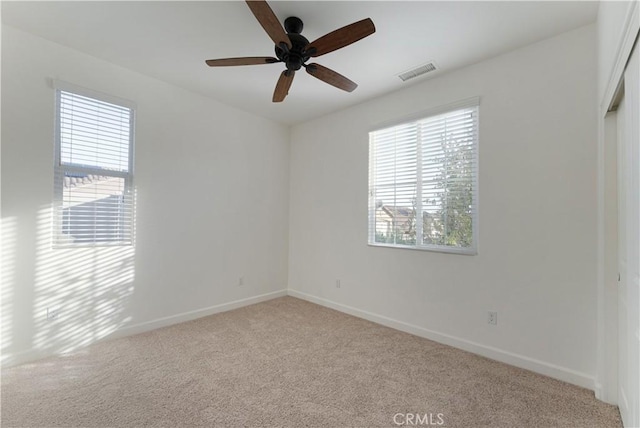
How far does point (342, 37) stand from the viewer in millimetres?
1797

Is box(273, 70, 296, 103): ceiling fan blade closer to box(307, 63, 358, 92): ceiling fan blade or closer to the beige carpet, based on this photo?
box(307, 63, 358, 92): ceiling fan blade

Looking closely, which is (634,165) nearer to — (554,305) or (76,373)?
(554,305)

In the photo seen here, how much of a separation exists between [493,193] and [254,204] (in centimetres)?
299

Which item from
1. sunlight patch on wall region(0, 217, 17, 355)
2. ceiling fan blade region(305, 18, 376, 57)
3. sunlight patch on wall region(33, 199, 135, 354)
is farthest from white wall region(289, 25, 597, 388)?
sunlight patch on wall region(0, 217, 17, 355)

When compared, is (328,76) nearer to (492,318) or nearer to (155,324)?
(492,318)

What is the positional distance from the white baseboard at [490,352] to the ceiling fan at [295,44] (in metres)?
2.56

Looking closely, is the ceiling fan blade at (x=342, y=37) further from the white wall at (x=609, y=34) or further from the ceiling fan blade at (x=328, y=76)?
the white wall at (x=609, y=34)

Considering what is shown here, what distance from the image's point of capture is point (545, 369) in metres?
2.22

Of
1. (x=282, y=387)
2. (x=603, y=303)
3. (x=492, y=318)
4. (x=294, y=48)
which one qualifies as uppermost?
(x=294, y=48)

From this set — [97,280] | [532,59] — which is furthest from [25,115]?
[532,59]

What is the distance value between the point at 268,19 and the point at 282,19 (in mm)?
547

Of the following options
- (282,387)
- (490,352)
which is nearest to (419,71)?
(490,352)

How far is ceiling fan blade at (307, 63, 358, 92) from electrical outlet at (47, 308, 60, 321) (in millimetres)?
3037

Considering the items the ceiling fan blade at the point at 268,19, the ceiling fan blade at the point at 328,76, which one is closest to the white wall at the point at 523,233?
the ceiling fan blade at the point at 328,76
